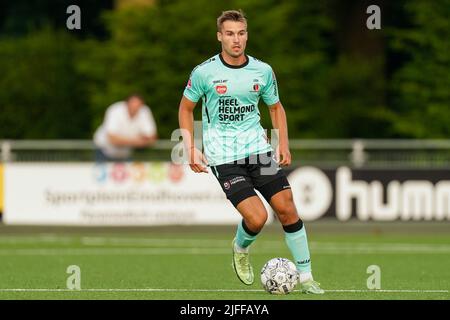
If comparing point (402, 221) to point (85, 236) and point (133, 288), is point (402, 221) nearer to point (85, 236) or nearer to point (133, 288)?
point (85, 236)

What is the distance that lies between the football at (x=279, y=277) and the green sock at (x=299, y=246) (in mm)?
181

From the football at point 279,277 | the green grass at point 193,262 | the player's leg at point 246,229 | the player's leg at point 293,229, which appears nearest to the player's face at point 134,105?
the green grass at point 193,262

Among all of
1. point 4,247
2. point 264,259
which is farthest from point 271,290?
point 4,247

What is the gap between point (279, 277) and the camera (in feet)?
38.8

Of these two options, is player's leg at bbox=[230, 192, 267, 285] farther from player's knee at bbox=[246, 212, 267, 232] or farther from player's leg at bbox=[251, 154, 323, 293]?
player's leg at bbox=[251, 154, 323, 293]

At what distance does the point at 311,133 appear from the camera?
90.5 ft

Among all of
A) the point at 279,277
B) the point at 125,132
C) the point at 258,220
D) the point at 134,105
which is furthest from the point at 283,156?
the point at 125,132

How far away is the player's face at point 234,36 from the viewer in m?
11.9

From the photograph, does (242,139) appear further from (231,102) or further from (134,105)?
(134,105)

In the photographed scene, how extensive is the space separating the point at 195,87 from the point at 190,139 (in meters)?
0.47

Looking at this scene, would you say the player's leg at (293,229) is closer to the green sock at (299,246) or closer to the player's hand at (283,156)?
the green sock at (299,246)

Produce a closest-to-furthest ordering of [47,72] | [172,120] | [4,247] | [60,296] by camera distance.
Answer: [60,296] → [4,247] → [172,120] → [47,72]

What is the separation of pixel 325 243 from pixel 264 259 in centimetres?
363

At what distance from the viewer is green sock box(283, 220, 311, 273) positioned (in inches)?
479
